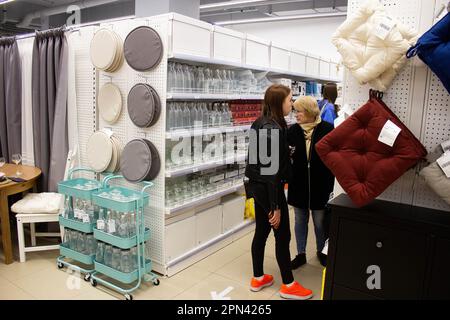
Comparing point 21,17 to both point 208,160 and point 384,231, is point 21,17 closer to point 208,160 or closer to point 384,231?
point 208,160

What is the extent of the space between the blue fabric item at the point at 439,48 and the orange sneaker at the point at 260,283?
2.19 metres

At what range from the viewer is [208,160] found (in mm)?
3846

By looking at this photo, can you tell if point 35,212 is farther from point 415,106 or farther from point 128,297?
point 415,106

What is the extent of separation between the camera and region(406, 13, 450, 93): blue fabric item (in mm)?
1561

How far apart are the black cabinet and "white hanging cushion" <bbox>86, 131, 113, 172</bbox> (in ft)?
7.27

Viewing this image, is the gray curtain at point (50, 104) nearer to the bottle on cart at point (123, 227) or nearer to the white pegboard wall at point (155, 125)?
the white pegboard wall at point (155, 125)

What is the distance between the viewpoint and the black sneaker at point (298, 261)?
357 cm

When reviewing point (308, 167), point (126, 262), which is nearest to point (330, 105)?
point (308, 167)

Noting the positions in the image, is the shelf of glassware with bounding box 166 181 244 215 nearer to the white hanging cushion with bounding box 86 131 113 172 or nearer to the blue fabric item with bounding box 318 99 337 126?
the white hanging cushion with bounding box 86 131 113 172

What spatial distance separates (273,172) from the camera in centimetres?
274

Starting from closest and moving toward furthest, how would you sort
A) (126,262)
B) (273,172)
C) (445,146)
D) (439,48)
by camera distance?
(439,48)
(445,146)
(273,172)
(126,262)

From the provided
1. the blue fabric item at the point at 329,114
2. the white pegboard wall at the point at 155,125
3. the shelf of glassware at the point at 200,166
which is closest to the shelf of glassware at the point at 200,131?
the white pegboard wall at the point at 155,125

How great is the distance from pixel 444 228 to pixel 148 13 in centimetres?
693

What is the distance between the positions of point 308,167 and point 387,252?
1.66 metres
